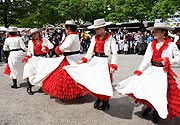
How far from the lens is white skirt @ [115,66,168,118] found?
498 cm

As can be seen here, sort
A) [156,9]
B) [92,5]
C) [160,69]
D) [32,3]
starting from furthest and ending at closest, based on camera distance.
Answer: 1. [92,5]
2. [32,3]
3. [156,9]
4. [160,69]

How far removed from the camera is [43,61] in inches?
286

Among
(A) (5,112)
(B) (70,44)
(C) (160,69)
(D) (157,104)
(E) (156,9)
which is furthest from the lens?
(E) (156,9)

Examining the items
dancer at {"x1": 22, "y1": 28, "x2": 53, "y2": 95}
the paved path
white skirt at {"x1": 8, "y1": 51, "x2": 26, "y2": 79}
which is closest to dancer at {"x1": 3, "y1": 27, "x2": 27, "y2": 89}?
white skirt at {"x1": 8, "y1": 51, "x2": 26, "y2": 79}

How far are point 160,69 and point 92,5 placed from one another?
3798cm

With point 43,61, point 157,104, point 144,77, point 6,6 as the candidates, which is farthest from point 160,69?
point 6,6

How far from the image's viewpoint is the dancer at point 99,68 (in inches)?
233

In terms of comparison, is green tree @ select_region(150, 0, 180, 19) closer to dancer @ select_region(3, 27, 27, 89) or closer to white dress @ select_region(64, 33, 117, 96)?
dancer @ select_region(3, 27, 27, 89)

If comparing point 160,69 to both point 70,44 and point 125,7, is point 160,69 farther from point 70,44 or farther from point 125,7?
point 125,7

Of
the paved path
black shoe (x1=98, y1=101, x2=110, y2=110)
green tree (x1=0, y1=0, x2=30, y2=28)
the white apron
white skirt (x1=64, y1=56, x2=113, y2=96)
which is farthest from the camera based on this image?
green tree (x1=0, y1=0, x2=30, y2=28)

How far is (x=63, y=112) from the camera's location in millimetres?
6188

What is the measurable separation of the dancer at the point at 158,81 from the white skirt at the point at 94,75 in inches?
13.1

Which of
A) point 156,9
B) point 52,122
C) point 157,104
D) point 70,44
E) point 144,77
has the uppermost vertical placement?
point 156,9

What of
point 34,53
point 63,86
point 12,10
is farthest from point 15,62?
point 12,10
